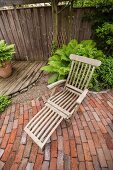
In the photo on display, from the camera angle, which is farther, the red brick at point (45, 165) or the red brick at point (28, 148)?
the red brick at point (28, 148)

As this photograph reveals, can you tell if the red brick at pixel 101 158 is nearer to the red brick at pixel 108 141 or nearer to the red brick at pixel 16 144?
the red brick at pixel 108 141

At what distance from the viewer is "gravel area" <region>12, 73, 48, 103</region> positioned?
3938 millimetres

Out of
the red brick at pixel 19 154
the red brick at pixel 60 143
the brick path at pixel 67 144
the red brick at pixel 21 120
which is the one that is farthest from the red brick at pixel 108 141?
the red brick at pixel 21 120

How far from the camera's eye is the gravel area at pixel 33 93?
3938 mm

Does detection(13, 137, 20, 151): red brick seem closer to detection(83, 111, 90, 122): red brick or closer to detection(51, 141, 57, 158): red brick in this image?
detection(51, 141, 57, 158): red brick

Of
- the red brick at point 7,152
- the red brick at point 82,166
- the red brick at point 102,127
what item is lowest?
the red brick at point 7,152

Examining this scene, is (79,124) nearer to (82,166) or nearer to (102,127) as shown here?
(102,127)

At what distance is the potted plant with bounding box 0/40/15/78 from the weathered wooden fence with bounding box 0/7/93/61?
99cm

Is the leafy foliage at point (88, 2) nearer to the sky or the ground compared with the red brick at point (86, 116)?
nearer to the sky

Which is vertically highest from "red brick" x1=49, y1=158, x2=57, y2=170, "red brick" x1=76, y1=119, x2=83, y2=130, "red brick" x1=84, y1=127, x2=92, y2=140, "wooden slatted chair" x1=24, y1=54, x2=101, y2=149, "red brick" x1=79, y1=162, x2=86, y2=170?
"wooden slatted chair" x1=24, y1=54, x2=101, y2=149

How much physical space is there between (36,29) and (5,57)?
155cm

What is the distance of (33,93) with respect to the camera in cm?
411

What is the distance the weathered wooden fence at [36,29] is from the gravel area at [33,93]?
1581mm

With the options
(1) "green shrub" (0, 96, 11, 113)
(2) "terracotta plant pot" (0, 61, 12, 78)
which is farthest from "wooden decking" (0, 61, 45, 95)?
(1) "green shrub" (0, 96, 11, 113)
